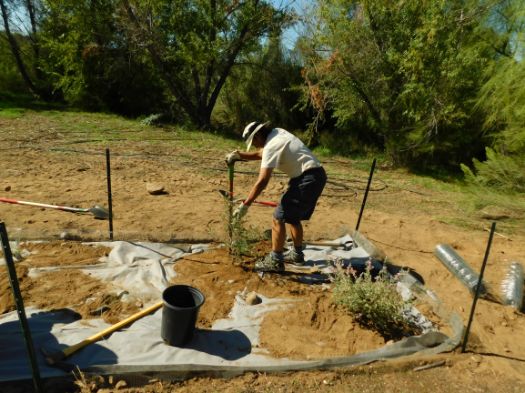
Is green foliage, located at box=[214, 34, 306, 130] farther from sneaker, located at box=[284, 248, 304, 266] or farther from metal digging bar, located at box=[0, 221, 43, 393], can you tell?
metal digging bar, located at box=[0, 221, 43, 393]

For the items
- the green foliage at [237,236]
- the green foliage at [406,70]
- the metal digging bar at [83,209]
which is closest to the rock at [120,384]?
the green foliage at [237,236]

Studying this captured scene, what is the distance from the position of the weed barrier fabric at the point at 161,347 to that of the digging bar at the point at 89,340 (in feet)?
0.09

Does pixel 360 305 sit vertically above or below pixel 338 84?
below

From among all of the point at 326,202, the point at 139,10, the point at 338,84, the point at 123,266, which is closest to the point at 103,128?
the point at 139,10

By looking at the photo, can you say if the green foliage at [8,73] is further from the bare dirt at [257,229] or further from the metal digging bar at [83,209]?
the metal digging bar at [83,209]

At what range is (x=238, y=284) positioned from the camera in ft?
11.0

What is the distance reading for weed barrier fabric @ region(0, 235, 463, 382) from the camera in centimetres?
232

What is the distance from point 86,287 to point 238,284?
1188 millimetres

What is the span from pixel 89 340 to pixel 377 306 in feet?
6.30

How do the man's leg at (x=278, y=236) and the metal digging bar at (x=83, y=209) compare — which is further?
the metal digging bar at (x=83, y=209)

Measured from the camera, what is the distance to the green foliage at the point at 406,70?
29.0ft

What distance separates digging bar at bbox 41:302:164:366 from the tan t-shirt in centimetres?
145

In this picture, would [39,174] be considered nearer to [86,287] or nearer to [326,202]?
[86,287]

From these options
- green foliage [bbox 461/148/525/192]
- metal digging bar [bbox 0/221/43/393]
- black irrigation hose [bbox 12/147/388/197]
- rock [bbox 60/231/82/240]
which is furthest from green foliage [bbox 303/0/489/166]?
metal digging bar [bbox 0/221/43/393]
